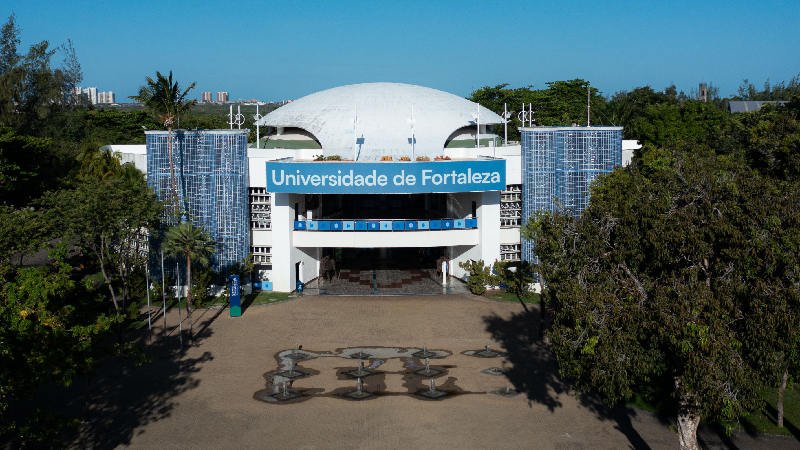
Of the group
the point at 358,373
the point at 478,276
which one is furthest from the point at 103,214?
the point at 478,276

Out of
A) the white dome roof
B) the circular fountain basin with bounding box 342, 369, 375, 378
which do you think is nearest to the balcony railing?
the white dome roof

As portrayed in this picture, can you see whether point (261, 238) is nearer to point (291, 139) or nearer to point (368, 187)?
point (368, 187)

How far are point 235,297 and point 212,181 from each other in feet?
27.9

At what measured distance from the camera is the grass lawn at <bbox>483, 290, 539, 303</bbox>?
4076 centimetres

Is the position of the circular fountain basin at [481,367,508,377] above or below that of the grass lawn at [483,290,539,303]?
below

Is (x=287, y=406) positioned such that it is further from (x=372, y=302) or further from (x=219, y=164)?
(x=219, y=164)

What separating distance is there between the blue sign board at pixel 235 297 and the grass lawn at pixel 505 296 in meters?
14.9

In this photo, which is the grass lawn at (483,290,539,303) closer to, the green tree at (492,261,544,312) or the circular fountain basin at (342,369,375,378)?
the green tree at (492,261,544,312)

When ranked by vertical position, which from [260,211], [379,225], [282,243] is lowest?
[282,243]

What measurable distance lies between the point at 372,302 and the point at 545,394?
16.2 m

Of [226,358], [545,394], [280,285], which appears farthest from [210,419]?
[280,285]

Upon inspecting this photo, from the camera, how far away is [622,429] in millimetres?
22750

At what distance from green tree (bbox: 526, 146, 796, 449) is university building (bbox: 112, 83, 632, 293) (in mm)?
22021

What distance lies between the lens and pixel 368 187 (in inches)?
1548
